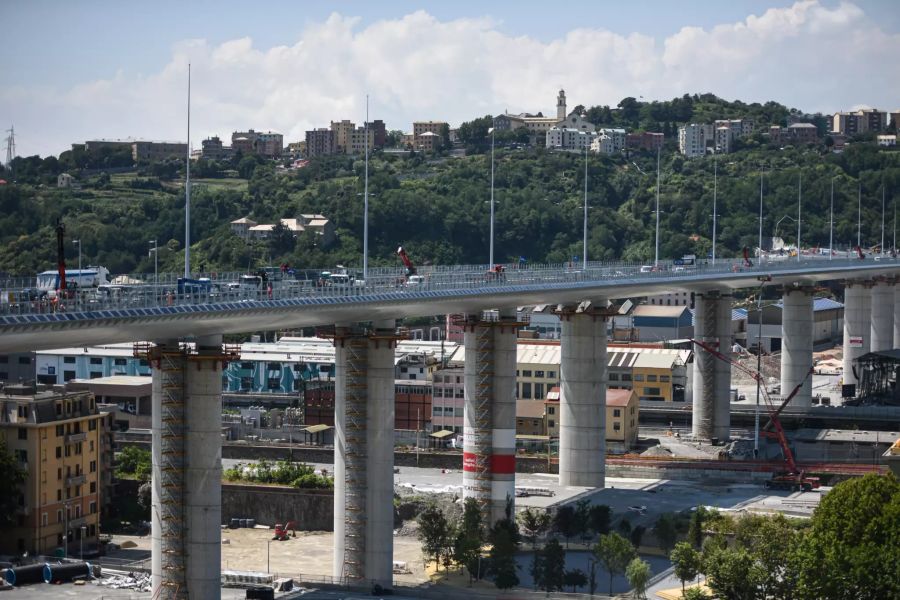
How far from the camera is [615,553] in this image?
70.0 meters

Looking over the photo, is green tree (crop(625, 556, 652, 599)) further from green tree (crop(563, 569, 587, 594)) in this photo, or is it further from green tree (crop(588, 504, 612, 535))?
green tree (crop(588, 504, 612, 535))

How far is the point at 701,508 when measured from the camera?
3061 inches

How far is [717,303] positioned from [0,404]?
52.4 metres

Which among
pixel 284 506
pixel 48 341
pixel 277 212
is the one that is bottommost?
pixel 284 506

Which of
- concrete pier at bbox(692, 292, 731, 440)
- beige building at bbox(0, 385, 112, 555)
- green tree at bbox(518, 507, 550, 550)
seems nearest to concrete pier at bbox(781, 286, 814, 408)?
concrete pier at bbox(692, 292, 731, 440)

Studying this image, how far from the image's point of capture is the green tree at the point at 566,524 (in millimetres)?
79438

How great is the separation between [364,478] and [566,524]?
A: 1265 centimetres

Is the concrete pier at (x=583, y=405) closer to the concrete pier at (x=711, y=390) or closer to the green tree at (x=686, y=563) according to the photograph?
the concrete pier at (x=711, y=390)

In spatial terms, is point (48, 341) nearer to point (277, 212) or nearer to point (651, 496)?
point (651, 496)

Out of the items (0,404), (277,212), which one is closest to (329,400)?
(0,404)

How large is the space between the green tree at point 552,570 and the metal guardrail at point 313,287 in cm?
1224

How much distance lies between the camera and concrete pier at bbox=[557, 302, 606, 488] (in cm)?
9250

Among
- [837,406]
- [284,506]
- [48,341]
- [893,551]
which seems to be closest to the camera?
[48,341]

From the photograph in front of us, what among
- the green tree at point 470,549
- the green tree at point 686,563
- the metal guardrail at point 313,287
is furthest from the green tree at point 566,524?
the green tree at point 686,563
